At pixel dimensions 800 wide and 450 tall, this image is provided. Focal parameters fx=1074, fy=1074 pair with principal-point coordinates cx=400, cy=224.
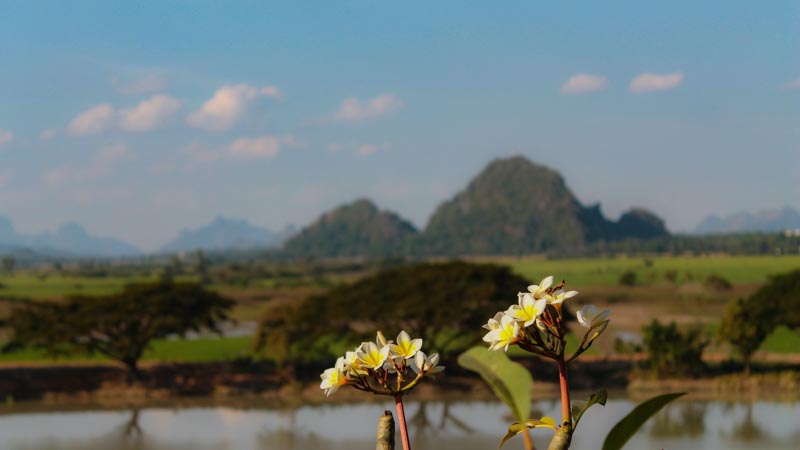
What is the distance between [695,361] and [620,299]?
2377 centimetres

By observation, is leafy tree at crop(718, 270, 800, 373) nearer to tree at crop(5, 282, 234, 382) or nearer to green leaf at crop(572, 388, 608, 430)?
tree at crop(5, 282, 234, 382)

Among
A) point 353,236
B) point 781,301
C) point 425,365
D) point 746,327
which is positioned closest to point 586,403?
point 425,365

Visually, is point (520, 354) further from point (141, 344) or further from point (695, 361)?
point (141, 344)

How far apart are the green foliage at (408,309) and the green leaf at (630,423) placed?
22.1m

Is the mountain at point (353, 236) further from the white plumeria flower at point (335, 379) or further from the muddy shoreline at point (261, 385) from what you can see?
the white plumeria flower at point (335, 379)

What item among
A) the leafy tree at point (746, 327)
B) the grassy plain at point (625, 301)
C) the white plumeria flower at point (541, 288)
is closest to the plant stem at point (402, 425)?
the white plumeria flower at point (541, 288)

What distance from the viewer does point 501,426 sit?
1903 centimetres

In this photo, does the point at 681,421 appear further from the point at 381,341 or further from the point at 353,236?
the point at 353,236

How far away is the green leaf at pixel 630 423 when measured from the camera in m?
1.36

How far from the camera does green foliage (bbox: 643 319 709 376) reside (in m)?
22.4

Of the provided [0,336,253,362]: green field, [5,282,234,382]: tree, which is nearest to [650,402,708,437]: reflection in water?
[5,282,234,382]: tree

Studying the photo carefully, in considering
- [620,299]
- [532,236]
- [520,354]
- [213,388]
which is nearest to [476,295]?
[520,354]

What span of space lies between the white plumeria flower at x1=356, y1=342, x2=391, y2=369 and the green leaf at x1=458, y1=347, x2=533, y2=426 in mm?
149

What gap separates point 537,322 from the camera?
1431 millimetres
